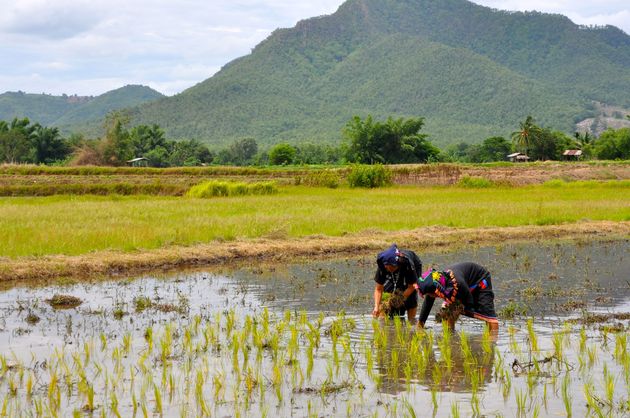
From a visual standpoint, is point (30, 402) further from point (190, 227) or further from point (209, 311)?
point (190, 227)

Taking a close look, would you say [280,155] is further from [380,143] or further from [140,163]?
[140,163]

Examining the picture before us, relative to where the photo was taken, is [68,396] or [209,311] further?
[209,311]

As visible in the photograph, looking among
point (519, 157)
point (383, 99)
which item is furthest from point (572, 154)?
point (383, 99)

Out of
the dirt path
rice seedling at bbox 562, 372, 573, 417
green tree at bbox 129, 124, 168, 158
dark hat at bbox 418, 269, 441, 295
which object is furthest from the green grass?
green tree at bbox 129, 124, 168, 158

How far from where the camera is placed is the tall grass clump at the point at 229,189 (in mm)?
31203

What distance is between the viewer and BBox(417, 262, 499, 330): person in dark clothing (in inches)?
300

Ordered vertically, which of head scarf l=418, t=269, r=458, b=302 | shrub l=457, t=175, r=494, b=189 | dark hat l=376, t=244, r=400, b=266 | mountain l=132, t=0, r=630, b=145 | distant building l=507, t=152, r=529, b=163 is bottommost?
shrub l=457, t=175, r=494, b=189

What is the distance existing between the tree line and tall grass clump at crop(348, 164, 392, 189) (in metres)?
26.0

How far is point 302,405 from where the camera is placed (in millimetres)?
6336

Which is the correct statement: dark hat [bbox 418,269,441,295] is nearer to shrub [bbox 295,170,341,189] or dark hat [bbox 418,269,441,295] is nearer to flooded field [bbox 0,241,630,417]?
flooded field [bbox 0,241,630,417]

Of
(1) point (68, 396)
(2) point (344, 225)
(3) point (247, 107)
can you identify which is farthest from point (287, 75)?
(1) point (68, 396)

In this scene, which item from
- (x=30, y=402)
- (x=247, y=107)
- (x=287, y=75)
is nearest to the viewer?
(x=30, y=402)

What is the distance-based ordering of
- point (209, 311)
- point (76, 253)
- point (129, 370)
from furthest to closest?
point (76, 253) < point (209, 311) < point (129, 370)

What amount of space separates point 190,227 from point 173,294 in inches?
246
